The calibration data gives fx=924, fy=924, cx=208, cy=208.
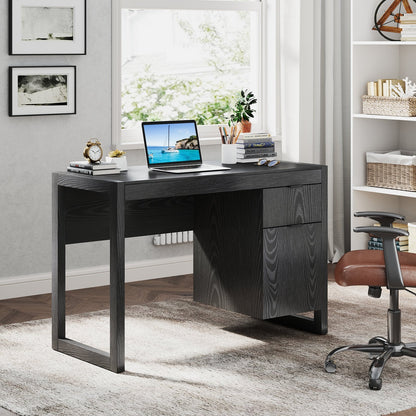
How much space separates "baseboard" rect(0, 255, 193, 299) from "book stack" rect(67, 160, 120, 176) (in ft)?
4.40

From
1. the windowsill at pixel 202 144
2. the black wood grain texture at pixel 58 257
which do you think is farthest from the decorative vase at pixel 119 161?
the windowsill at pixel 202 144

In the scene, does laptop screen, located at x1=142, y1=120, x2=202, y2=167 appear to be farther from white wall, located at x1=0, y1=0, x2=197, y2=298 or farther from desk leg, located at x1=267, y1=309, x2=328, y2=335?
white wall, located at x1=0, y1=0, x2=197, y2=298

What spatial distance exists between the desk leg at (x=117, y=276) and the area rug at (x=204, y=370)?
0.08m

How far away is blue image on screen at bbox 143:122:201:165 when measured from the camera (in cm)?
407

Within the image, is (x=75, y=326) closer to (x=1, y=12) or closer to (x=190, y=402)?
(x=190, y=402)

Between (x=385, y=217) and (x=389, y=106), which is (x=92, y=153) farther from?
(x=389, y=106)

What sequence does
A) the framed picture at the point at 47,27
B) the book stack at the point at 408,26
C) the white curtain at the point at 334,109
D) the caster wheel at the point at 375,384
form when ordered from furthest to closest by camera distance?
the white curtain at the point at 334,109 < the book stack at the point at 408,26 < the framed picture at the point at 47,27 < the caster wheel at the point at 375,384

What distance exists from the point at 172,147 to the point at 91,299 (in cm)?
124

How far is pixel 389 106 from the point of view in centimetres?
541

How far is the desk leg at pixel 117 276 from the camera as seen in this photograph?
3.60 meters

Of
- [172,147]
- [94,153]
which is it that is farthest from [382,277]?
[94,153]

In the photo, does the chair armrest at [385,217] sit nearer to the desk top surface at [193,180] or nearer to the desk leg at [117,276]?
the desk top surface at [193,180]

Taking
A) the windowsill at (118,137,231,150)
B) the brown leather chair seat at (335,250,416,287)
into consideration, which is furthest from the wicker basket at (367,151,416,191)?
the brown leather chair seat at (335,250,416,287)

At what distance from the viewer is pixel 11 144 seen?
4.91 metres
